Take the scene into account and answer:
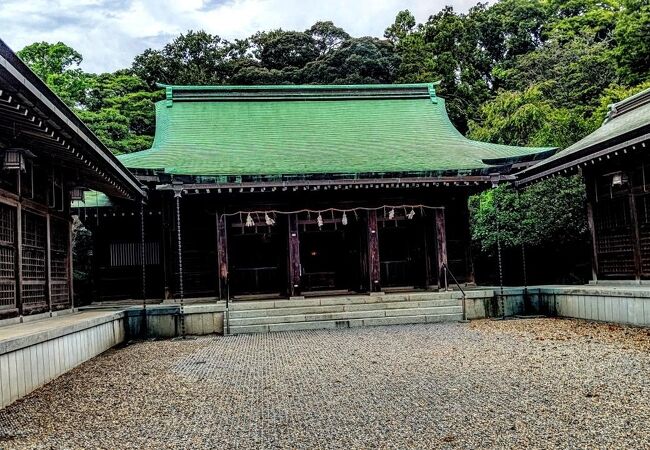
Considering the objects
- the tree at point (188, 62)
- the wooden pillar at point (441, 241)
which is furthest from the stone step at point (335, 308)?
the tree at point (188, 62)

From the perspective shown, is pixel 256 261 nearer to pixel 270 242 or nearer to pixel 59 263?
pixel 270 242

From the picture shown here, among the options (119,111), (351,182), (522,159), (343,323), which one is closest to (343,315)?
(343,323)

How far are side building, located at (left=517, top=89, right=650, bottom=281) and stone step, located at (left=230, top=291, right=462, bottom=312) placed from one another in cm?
368

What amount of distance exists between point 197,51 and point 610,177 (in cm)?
3076

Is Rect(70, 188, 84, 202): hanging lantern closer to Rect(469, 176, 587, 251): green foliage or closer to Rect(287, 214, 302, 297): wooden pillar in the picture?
Rect(287, 214, 302, 297): wooden pillar

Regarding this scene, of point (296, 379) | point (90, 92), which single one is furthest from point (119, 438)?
point (90, 92)

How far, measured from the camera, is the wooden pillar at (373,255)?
1447 centimetres

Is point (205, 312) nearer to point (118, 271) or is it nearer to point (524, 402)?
point (118, 271)

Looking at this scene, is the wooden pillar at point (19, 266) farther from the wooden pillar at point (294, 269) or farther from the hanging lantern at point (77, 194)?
the wooden pillar at point (294, 269)

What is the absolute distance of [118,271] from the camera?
51.7 ft

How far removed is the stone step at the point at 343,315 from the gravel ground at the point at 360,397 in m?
2.56

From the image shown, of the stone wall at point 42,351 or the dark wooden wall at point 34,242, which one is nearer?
the stone wall at point 42,351

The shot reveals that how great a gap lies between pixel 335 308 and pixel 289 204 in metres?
3.23

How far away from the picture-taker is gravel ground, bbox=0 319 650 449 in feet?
15.1
